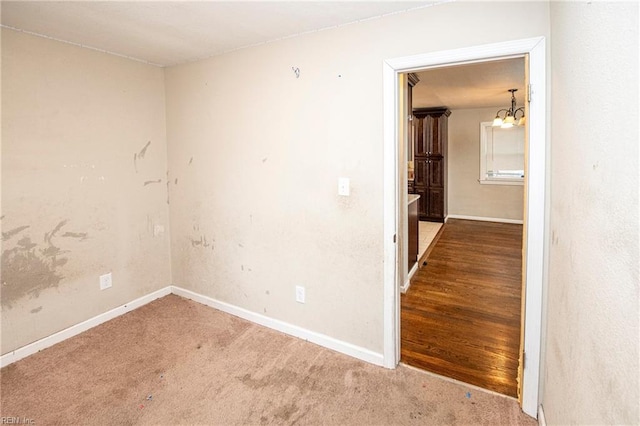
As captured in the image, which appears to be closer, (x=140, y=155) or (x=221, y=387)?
(x=221, y=387)

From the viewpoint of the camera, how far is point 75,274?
278cm

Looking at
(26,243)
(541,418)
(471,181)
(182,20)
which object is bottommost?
(541,418)

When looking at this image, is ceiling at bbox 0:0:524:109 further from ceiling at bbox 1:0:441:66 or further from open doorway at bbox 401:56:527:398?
open doorway at bbox 401:56:527:398

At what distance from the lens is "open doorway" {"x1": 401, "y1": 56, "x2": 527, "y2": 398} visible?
2.58m

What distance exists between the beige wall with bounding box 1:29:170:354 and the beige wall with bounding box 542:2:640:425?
313cm

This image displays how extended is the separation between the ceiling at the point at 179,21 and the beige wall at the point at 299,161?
0.38 ft

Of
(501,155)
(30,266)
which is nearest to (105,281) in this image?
(30,266)

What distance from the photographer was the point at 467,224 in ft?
23.2

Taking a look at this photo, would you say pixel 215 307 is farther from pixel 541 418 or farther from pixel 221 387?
pixel 541 418

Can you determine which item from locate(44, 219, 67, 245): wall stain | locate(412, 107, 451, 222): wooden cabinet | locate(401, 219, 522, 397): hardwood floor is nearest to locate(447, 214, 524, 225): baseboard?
locate(412, 107, 451, 222): wooden cabinet

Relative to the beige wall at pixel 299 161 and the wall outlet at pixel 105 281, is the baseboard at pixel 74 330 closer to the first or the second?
the wall outlet at pixel 105 281

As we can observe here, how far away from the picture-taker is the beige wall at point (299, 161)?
214 centimetres

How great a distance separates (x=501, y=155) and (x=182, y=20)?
22.5 feet

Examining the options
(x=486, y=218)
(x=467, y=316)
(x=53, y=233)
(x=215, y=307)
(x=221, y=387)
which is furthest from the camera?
(x=486, y=218)
